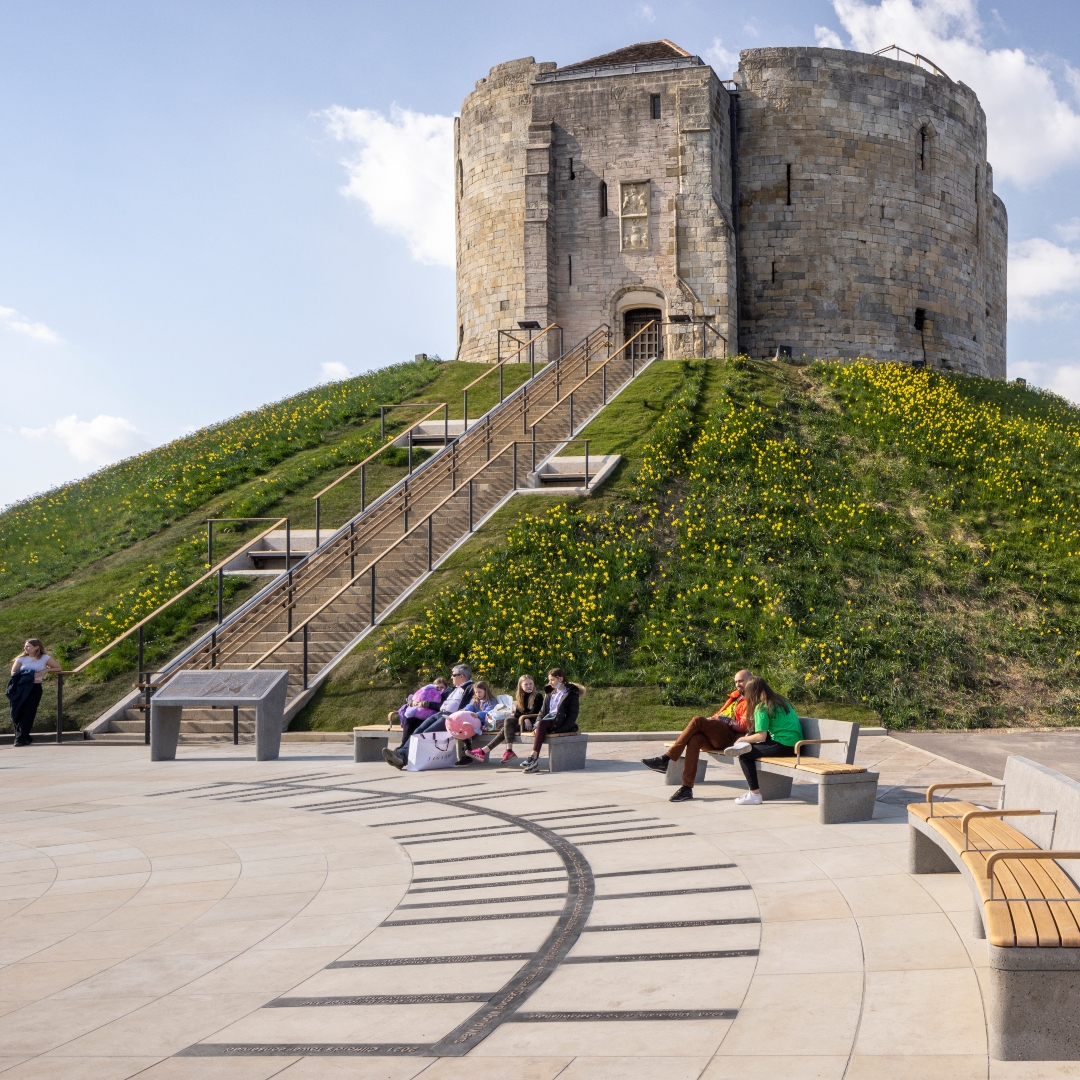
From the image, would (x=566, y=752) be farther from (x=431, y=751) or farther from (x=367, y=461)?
(x=367, y=461)

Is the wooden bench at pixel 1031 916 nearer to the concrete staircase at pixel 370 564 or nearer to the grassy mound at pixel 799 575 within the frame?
A: the grassy mound at pixel 799 575

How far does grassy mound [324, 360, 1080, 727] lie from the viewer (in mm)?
15047

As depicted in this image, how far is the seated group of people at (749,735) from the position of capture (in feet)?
30.2

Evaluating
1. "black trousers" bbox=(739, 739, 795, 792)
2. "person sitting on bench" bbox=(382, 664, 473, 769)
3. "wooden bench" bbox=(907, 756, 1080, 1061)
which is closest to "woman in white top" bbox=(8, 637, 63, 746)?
"person sitting on bench" bbox=(382, 664, 473, 769)

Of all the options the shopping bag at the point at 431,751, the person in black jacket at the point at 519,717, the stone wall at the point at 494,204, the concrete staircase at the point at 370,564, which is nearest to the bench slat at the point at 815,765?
the person in black jacket at the point at 519,717

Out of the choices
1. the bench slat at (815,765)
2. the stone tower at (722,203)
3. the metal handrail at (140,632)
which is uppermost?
the stone tower at (722,203)

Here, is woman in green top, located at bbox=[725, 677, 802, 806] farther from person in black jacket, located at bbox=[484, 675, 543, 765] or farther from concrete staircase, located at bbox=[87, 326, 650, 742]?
concrete staircase, located at bbox=[87, 326, 650, 742]

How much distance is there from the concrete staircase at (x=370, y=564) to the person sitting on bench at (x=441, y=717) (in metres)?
3.37

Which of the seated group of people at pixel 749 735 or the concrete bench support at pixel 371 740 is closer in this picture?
the seated group of people at pixel 749 735

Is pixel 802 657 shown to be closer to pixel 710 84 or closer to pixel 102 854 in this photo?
pixel 102 854

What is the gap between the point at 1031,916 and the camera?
4305 millimetres

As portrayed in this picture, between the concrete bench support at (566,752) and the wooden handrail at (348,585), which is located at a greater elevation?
the wooden handrail at (348,585)

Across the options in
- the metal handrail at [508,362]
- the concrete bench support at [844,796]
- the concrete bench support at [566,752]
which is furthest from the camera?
the metal handrail at [508,362]

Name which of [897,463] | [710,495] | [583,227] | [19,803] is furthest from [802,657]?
[583,227]
